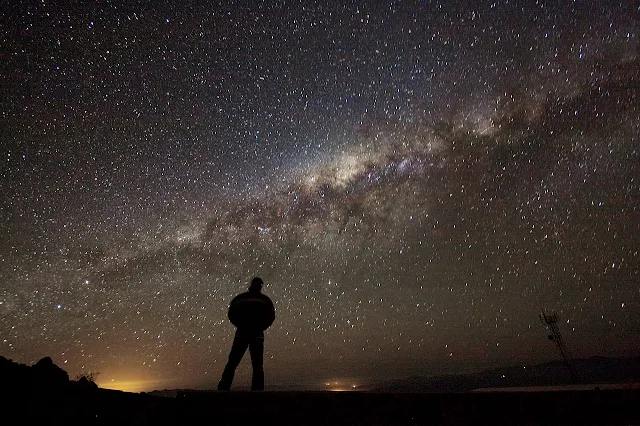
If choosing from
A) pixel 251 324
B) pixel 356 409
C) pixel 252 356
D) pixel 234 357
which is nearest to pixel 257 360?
pixel 252 356

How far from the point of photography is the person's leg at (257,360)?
6.47m

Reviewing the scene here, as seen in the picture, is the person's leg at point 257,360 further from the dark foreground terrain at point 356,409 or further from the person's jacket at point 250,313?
the dark foreground terrain at point 356,409

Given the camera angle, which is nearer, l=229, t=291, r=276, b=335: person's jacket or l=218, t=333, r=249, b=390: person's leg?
l=218, t=333, r=249, b=390: person's leg

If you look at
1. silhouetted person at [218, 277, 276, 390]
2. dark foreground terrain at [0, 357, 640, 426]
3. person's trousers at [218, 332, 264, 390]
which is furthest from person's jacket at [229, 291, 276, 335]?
dark foreground terrain at [0, 357, 640, 426]

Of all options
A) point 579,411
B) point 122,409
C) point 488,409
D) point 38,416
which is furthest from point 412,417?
point 38,416

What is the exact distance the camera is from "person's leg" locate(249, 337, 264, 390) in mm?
6468

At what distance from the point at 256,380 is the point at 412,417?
179 inches

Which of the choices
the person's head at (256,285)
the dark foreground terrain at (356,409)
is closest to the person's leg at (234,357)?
the person's head at (256,285)

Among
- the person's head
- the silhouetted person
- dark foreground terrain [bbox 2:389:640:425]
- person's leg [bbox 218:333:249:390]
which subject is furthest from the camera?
the person's head

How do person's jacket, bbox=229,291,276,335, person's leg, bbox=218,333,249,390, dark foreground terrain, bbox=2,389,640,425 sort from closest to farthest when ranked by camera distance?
dark foreground terrain, bbox=2,389,640,425
person's leg, bbox=218,333,249,390
person's jacket, bbox=229,291,276,335

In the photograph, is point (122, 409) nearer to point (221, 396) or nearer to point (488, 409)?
point (221, 396)

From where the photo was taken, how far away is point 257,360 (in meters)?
6.62

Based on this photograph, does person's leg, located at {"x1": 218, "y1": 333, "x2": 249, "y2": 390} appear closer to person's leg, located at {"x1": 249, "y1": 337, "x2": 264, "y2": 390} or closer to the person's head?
person's leg, located at {"x1": 249, "y1": 337, "x2": 264, "y2": 390}

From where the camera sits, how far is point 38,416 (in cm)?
271
